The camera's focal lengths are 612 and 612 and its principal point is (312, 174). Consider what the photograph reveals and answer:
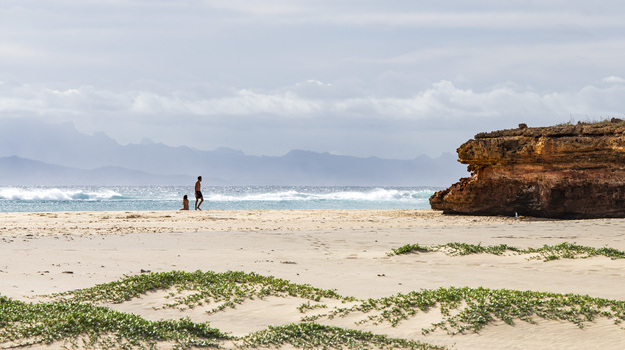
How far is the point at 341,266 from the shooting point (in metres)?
11.2

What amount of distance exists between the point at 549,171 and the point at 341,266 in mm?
13498

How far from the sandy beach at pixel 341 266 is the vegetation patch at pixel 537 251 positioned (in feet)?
0.86

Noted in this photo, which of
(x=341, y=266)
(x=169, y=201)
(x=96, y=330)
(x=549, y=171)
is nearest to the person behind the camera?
(x=96, y=330)

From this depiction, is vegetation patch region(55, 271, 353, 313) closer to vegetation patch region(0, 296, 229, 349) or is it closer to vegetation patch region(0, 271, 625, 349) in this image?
vegetation patch region(0, 271, 625, 349)

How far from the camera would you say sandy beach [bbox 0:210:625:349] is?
22.7ft

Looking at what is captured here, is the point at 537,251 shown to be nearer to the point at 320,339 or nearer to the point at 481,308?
the point at 481,308

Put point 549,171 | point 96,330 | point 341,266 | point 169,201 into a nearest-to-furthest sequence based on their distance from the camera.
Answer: point 96,330, point 341,266, point 549,171, point 169,201

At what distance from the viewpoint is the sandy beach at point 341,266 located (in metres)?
6.91

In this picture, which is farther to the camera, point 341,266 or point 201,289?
point 341,266

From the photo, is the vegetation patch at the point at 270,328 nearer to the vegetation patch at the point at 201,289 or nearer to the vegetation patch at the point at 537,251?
the vegetation patch at the point at 201,289

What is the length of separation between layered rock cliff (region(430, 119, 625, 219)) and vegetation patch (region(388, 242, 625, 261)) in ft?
28.9

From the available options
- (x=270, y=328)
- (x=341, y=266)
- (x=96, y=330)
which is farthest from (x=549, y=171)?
(x=96, y=330)

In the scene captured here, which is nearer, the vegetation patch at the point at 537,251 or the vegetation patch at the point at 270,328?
the vegetation patch at the point at 270,328

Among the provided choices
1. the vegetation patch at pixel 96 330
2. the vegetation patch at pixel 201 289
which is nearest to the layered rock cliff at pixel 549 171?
the vegetation patch at pixel 201 289
